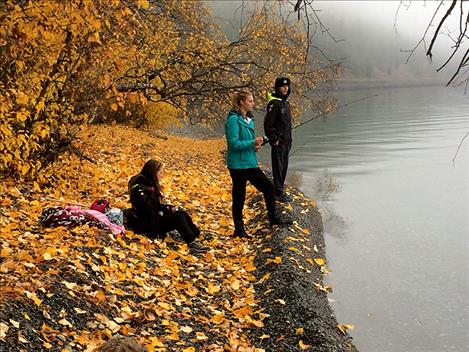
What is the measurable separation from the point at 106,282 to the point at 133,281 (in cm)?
43

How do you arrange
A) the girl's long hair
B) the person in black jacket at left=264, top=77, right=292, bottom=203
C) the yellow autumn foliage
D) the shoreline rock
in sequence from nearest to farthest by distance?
1. the shoreline rock
2. the yellow autumn foliage
3. the girl's long hair
4. the person in black jacket at left=264, top=77, right=292, bottom=203

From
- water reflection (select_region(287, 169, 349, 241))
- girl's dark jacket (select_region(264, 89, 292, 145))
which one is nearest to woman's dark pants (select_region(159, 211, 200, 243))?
girl's dark jacket (select_region(264, 89, 292, 145))

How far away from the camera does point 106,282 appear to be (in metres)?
6.11

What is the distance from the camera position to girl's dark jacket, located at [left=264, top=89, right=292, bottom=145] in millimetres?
9859

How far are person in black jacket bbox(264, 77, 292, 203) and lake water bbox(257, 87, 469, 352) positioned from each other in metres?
2.41

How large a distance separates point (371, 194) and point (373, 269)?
8.47 m

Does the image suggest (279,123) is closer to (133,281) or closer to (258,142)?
(258,142)

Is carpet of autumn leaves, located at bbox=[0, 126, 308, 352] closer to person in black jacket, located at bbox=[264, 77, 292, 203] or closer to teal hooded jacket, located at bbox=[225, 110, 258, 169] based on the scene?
person in black jacket, located at bbox=[264, 77, 292, 203]

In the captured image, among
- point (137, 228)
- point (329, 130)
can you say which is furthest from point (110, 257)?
point (329, 130)

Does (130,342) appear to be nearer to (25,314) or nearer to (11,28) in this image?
(25,314)

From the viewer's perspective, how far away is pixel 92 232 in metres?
7.14

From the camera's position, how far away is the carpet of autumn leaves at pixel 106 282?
4922 mm

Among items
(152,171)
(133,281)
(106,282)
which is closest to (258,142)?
(152,171)

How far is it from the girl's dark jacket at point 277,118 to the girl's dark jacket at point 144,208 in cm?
281
